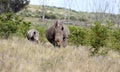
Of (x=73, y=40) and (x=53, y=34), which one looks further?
(x=73, y=40)

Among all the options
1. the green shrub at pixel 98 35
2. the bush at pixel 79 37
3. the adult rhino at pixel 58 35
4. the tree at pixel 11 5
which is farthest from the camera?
the tree at pixel 11 5

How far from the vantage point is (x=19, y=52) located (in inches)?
469

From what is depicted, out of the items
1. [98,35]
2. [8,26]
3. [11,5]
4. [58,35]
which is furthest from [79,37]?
[11,5]

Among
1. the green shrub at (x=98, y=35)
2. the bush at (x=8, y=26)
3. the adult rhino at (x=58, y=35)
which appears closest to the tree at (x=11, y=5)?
the bush at (x=8, y=26)

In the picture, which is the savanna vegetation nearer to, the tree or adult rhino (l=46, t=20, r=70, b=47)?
adult rhino (l=46, t=20, r=70, b=47)

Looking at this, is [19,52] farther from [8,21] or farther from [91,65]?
[8,21]

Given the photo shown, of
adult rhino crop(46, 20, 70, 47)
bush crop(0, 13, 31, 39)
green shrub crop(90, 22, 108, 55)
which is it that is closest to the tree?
bush crop(0, 13, 31, 39)

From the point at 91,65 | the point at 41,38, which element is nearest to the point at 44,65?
the point at 91,65

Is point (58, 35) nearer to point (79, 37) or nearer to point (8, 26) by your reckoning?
point (8, 26)

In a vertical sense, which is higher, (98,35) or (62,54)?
(98,35)

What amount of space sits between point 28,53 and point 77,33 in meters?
10.9

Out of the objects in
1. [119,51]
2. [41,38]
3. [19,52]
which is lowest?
[41,38]

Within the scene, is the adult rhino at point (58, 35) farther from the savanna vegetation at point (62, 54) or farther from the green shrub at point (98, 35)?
the green shrub at point (98, 35)

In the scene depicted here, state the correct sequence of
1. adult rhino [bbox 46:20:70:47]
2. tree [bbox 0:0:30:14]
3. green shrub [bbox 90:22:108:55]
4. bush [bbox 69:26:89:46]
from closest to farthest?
green shrub [bbox 90:22:108:55] < adult rhino [bbox 46:20:70:47] < bush [bbox 69:26:89:46] < tree [bbox 0:0:30:14]
